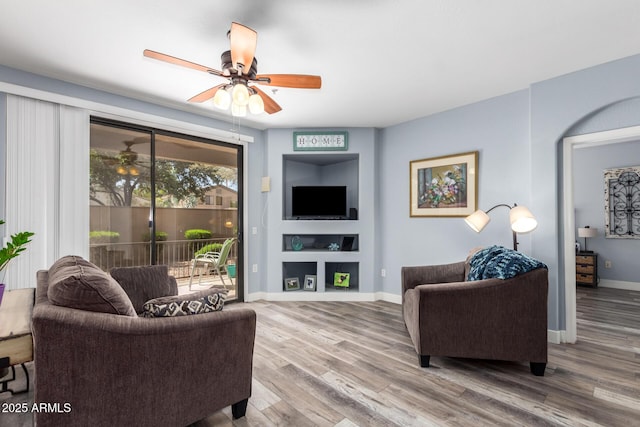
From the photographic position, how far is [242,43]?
177 cm

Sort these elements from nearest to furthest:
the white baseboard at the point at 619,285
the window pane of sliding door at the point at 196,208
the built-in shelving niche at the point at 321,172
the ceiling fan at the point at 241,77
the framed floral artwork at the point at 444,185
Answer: the ceiling fan at the point at 241,77 → the framed floral artwork at the point at 444,185 → the window pane of sliding door at the point at 196,208 → the built-in shelving niche at the point at 321,172 → the white baseboard at the point at 619,285

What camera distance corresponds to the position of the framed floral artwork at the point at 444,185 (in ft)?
11.7

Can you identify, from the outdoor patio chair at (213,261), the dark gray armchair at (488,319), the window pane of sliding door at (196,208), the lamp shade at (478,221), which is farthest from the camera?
the outdoor patio chair at (213,261)

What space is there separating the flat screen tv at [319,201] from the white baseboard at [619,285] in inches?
180

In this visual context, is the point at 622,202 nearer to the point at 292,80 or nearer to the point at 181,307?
the point at 292,80

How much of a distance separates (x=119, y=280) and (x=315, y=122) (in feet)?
9.47

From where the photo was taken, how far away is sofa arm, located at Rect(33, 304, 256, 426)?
1.25 m

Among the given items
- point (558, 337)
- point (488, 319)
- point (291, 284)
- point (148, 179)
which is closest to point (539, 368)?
point (488, 319)

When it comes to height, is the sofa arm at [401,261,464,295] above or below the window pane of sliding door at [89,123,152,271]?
below

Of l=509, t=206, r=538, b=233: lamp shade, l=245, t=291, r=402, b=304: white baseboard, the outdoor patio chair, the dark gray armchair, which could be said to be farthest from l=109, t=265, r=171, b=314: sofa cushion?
l=509, t=206, r=538, b=233: lamp shade

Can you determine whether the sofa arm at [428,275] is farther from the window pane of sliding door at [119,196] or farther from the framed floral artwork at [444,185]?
the window pane of sliding door at [119,196]

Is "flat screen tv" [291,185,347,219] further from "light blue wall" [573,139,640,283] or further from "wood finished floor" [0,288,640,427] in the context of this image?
"light blue wall" [573,139,640,283]

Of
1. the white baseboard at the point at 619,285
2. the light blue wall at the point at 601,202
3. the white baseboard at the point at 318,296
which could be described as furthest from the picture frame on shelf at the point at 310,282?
the white baseboard at the point at 619,285

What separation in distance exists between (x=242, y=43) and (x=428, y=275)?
260 centimetres
